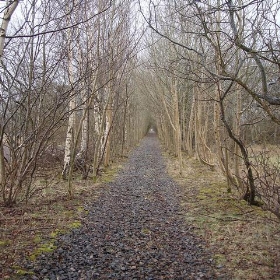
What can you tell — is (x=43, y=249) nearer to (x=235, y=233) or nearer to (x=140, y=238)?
(x=140, y=238)

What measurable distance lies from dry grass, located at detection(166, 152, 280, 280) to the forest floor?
13 mm

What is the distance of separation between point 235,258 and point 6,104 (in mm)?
5139

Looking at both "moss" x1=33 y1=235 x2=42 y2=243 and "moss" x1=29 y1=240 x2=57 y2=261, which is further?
"moss" x1=33 y1=235 x2=42 y2=243

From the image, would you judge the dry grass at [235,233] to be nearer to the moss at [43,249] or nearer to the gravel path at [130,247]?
the gravel path at [130,247]

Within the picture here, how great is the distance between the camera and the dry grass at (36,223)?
467cm

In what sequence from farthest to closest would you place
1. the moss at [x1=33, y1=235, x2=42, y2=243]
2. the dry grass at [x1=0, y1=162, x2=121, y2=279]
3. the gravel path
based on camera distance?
1. the moss at [x1=33, y1=235, x2=42, y2=243]
2. the dry grass at [x1=0, y1=162, x2=121, y2=279]
3. the gravel path

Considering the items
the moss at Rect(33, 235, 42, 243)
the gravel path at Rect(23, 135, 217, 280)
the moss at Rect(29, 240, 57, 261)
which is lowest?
the gravel path at Rect(23, 135, 217, 280)

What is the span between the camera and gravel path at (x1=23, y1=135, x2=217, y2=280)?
4.47 meters

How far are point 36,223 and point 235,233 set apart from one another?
12.7 ft

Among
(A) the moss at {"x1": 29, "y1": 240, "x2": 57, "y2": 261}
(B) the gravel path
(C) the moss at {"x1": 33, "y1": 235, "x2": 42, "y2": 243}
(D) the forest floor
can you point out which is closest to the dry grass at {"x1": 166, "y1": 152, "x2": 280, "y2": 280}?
(D) the forest floor

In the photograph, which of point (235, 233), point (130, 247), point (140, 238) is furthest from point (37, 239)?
point (235, 233)

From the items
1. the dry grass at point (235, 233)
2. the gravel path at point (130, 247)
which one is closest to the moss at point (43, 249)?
the gravel path at point (130, 247)

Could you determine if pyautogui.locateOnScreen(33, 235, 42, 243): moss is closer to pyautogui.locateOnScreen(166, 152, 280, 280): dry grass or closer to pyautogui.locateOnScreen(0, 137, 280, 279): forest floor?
pyautogui.locateOnScreen(0, 137, 280, 279): forest floor

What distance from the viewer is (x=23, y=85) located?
6762mm
